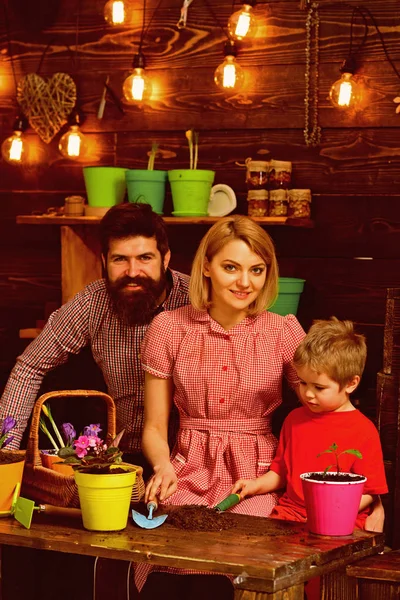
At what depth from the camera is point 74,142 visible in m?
4.35

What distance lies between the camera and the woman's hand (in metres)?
2.65

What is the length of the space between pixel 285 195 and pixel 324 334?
4.37ft

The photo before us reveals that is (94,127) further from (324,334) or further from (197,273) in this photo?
(324,334)

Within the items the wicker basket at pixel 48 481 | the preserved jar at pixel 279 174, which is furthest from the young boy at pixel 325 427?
the preserved jar at pixel 279 174

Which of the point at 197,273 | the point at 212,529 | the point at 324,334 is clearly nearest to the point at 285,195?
the point at 197,273

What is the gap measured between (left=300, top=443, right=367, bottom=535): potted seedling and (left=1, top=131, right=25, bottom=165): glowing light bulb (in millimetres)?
2498

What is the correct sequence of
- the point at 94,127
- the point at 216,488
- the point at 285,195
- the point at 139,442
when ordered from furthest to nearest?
the point at 94,127 → the point at 285,195 → the point at 139,442 → the point at 216,488

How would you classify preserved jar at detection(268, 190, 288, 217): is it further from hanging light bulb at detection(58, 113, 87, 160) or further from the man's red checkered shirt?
hanging light bulb at detection(58, 113, 87, 160)

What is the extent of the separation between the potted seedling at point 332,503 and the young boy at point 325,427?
0.98ft

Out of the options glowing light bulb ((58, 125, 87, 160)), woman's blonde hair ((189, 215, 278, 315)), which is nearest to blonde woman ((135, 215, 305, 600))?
woman's blonde hair ((189, 215, 278, 315))

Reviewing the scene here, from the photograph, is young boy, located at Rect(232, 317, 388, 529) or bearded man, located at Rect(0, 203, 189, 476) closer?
young boy, located at Rect(232, 317, 388, 529)

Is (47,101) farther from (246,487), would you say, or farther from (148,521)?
(148,521)

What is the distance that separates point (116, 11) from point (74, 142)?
0.55 metres

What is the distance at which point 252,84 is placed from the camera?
13.7 ft
